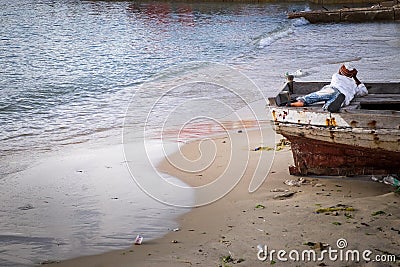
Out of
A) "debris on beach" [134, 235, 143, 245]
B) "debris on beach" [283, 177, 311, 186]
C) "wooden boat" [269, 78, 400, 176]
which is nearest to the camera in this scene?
"debris on beach" [134, 235, 143, 245]

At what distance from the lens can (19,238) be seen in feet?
21.6

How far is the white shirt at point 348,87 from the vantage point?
7359 millimetres

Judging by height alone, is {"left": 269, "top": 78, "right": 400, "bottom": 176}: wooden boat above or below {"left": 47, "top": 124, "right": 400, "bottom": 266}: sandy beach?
above

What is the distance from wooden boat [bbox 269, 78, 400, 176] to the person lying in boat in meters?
0.07

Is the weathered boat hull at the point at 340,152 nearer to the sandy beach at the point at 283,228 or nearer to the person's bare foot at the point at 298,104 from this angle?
the sandy beach at the point at 283,228

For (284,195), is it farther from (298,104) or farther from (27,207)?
(27,207)

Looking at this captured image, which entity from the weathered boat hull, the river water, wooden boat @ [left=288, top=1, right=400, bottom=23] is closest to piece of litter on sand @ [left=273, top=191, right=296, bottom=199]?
the weathered boat hull

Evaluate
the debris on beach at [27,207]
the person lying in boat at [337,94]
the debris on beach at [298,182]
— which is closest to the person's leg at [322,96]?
the person lying in boat at [337,94]

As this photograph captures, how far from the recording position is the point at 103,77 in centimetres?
1823

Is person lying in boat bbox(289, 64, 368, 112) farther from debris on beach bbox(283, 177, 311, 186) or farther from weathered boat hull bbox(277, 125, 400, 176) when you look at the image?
debris on beach bbox(283, 177, 311, 186)

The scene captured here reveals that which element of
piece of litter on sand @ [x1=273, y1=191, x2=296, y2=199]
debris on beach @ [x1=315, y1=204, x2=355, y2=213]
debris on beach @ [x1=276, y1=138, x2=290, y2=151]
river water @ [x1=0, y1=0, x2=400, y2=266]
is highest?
debris on beach @ [x1=315, y1=204, x2=355, y2=213]

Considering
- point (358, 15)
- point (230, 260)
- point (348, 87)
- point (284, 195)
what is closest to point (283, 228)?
point (230, 260)

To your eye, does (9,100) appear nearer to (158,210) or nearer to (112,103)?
(112,103)

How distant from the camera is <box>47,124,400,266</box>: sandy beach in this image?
5477 millimetres
